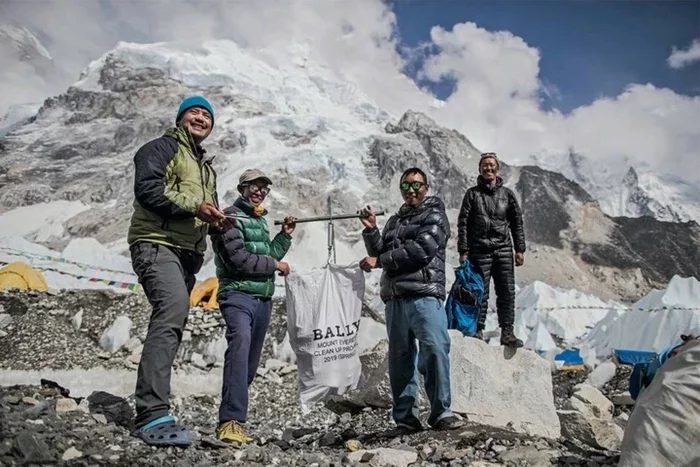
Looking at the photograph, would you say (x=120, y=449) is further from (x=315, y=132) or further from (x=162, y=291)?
(x=315, y=132)

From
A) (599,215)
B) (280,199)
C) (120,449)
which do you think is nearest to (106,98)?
(280,199)

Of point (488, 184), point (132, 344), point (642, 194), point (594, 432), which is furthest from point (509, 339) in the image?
point (642, 194)

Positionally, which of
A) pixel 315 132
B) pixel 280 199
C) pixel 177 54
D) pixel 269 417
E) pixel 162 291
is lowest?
pixel 269 417

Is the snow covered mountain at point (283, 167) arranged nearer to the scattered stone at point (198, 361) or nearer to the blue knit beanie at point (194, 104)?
the scattered stone at point (198, 361)

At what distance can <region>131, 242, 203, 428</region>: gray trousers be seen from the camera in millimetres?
2777

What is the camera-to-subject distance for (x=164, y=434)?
2648mm

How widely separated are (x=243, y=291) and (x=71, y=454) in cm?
145

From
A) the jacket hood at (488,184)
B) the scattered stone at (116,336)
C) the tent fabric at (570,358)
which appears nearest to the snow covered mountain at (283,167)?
the tent fabric at (570,358)

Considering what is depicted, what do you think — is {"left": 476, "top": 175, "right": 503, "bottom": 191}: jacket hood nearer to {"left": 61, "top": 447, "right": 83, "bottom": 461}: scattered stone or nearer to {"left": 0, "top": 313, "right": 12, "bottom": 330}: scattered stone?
{"left": 61, "top": 447, "right": 83, "bottom": 461}: scattered stone

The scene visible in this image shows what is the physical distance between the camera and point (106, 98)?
341 ft

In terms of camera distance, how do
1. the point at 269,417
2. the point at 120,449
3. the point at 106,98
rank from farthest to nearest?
1. the point at 106,98
2. the point at 269,417
3. the point at 120,449

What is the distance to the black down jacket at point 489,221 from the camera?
485 cm

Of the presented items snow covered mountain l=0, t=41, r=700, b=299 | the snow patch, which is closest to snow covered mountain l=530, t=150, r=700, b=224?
snow covered mountain l=0, t=41, r=700, b=299

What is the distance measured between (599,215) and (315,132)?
53945mm
